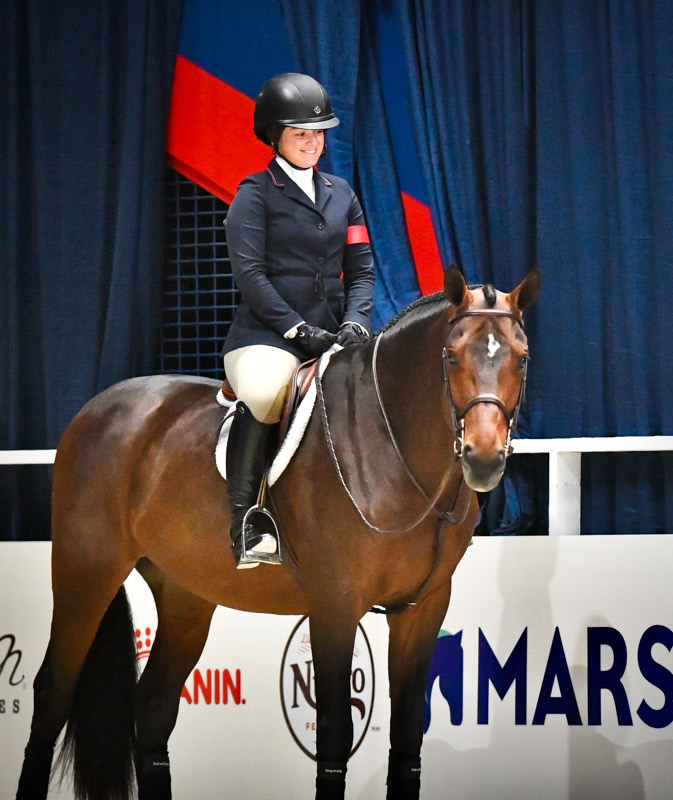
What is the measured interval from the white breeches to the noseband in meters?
0.61

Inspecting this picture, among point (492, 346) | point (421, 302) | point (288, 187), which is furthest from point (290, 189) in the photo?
point (492, 346)

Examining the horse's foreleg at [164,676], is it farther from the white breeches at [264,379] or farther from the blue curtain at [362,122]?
the blue curtain at [362,122]

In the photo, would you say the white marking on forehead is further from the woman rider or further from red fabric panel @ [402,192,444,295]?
red fabric panel @ [402,192,444,295]

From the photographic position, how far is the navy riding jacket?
3492 mm

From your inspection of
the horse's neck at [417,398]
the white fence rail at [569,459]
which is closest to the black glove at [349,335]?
the horse's neck at [417,398]

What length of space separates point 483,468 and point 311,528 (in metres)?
0.76

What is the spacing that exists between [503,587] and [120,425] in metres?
1.66

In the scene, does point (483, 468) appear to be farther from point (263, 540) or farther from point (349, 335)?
point (349, 335)

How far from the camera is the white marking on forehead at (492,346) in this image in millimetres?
2824

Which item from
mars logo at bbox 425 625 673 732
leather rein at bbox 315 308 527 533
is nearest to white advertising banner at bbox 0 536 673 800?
mars logo at bbox 425 625 673 732

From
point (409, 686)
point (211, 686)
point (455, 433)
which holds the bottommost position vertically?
point (211, 686)

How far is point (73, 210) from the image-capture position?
5785mm

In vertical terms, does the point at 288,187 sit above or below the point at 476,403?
above

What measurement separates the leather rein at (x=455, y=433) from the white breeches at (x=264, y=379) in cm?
11
